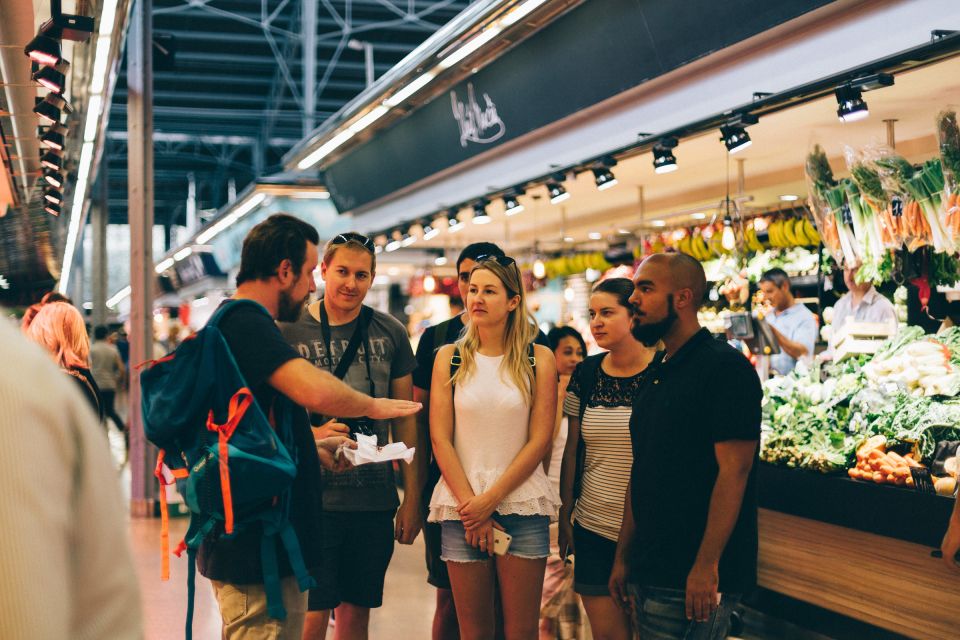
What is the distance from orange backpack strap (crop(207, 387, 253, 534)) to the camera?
2.20m

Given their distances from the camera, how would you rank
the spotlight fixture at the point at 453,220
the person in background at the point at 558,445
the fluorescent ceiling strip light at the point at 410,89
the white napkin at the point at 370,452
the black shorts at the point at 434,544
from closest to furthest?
the white napkin at the point at 370,452
the black shorts at the point at 434,544
the person in background at the point at 558,445
the fluorescent ceiling strip light at the point at 410,89
the spotlight fixture at the point at 453,220

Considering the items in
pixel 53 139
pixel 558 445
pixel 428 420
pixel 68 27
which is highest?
pixel 68 27

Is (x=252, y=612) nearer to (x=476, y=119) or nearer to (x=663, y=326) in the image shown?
(x=663, y=326)

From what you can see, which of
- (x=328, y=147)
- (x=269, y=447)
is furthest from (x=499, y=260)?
(x=328, y=147)

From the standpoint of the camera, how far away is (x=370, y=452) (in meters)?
2.77

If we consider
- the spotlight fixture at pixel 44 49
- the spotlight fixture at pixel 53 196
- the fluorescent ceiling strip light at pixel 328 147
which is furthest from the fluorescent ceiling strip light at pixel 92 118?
the spotlight fixture at pixel 44 49

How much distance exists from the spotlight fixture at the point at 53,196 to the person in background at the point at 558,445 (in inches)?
274

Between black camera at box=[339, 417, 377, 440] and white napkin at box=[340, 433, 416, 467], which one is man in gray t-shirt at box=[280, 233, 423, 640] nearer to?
black camera at box=[339, 417, 377, 440]

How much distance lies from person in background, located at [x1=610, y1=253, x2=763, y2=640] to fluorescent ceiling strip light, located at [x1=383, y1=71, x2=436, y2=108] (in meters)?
5.88

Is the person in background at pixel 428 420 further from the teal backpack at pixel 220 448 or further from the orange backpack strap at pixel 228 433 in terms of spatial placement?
the orange backpack strap at pixel 228 433

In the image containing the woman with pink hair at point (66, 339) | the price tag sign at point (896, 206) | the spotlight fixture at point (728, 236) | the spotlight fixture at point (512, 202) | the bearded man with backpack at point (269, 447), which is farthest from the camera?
the spotlight fixture at point (512, 202)

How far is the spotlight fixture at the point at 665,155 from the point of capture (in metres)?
5.98

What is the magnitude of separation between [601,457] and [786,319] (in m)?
4.35

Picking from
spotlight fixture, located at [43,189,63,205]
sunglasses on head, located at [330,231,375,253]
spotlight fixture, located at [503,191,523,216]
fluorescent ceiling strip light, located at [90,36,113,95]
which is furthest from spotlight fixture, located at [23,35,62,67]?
spotlight fixture, located at [43,189,63,205]
